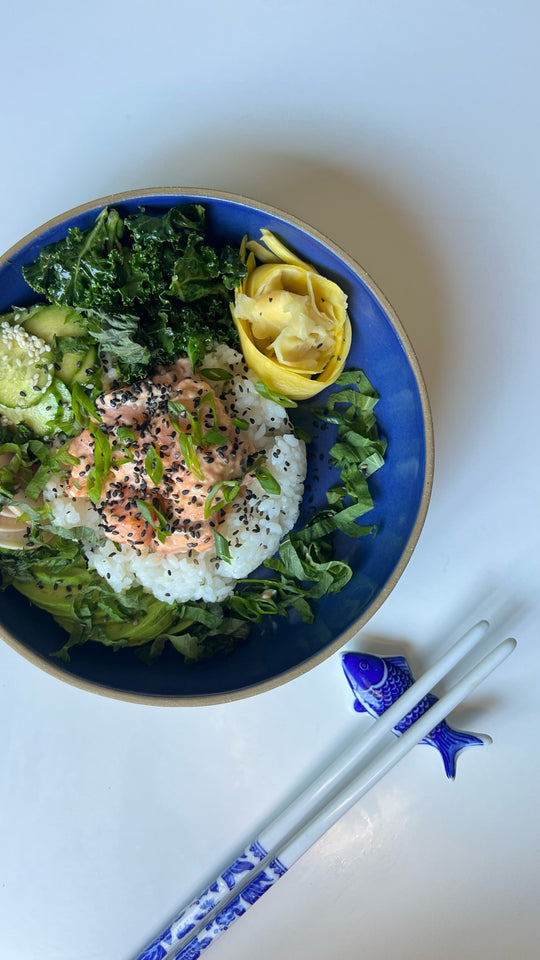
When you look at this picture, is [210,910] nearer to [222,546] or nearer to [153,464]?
[222,546]

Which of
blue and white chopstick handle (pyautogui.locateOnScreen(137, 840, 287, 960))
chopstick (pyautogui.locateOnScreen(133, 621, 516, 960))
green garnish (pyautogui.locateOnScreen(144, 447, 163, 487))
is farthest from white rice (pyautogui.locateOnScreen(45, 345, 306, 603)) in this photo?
blue and white chopstick handle (pyautogui.locateOnScreen(137, 840, 287, 960))

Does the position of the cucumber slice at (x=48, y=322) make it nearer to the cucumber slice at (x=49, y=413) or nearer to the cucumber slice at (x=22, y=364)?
the cucumber slice at (x=22, y=364)

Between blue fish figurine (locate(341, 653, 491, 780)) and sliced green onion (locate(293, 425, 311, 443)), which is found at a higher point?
sliced green onion (locate(293, 425, 311, 443))

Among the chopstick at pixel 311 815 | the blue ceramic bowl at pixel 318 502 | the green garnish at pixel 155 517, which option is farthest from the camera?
the chopstick at pixel 311 815

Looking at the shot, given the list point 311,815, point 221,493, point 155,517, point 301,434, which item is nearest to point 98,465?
point 155,517

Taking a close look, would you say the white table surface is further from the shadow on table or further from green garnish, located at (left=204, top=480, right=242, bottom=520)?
green garnish, located at (left=204, top=480, right=242, bottom=520)

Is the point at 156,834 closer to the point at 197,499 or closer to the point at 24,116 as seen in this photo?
the point at 197,499

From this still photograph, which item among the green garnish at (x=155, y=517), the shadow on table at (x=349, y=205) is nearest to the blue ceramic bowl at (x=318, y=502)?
the shadow on table at (x=349, y=205)
